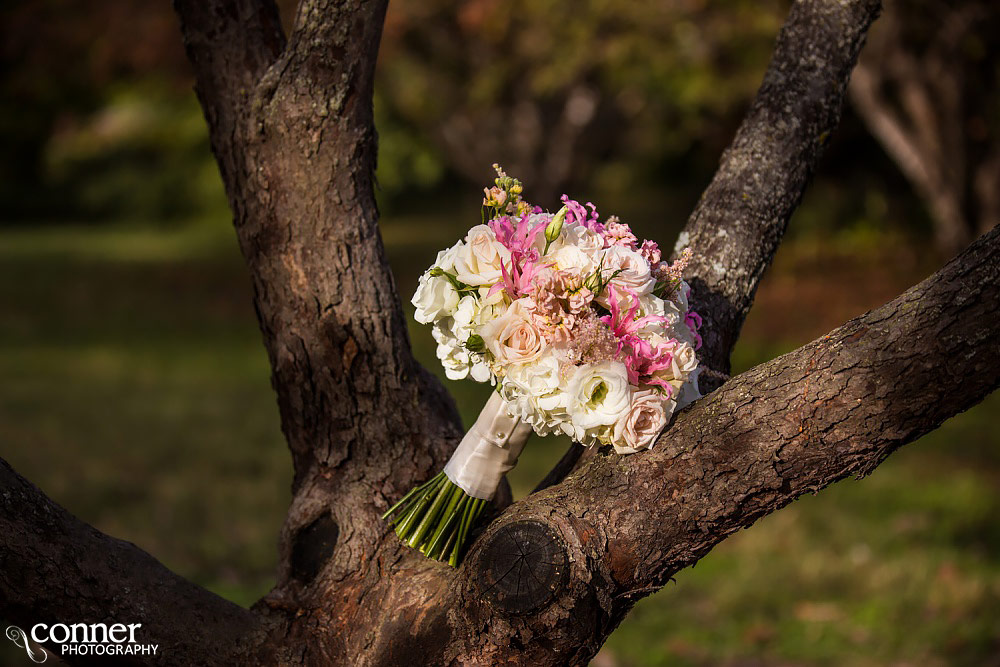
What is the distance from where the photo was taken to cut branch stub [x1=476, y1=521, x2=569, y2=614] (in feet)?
5.77

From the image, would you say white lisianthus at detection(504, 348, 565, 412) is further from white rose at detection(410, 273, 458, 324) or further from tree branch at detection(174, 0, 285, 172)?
tree branch at detection(174, 0, 285, 172)

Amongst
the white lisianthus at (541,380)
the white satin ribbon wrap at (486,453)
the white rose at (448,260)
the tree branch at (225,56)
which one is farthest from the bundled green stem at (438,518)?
the tree branch at (225,56)

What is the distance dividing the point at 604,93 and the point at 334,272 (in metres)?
17.3

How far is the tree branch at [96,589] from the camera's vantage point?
186 centimetres

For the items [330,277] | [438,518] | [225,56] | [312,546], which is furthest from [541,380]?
[225,56]

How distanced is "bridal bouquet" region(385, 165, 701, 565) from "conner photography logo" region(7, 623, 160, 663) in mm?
866

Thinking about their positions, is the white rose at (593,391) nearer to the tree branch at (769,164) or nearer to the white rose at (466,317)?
the white rose at (466,317)

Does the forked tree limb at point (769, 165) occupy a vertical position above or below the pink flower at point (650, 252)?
above

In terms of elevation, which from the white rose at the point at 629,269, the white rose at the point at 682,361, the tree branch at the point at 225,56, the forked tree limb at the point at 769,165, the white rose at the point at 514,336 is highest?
the tree branch at the point at 225,56

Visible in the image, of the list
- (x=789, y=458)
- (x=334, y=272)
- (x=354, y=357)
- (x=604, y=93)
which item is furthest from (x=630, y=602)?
(x=604, y=93)

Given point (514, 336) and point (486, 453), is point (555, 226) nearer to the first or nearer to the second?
point (514, 336)

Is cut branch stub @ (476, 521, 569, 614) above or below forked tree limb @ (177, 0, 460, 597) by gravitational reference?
below

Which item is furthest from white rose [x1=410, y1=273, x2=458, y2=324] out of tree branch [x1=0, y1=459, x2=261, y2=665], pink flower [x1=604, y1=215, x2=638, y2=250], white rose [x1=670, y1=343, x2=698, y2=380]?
tree branch [x1=0, y1=459, x2=261, y2=665]

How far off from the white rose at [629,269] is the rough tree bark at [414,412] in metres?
0.25
